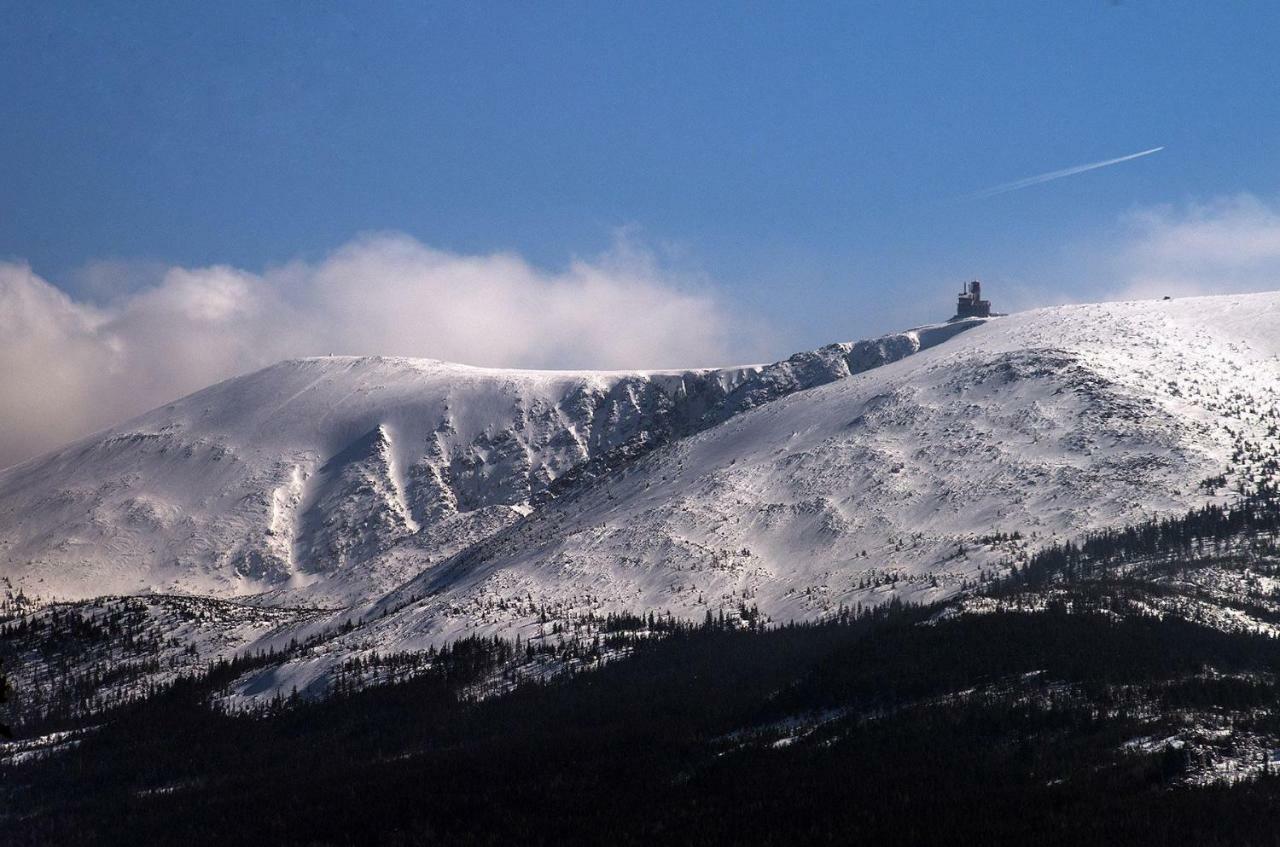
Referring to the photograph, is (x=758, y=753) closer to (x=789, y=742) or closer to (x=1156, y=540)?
(x=789, y=742)

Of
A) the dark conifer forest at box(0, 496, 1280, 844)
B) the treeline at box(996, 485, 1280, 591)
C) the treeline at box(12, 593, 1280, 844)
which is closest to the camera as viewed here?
the treeline at box(12, 593, 1280, 844)

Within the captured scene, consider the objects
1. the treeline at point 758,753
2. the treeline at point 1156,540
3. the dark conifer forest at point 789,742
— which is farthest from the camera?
the treeline at point 1156,540

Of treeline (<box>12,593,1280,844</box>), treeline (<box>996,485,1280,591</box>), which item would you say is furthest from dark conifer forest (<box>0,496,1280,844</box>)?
treeline (<box>996,485,1280,591</box>)

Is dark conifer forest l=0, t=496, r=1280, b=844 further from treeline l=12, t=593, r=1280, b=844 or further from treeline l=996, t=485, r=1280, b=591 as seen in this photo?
treeline l=996, t=485, r=1280, b=591

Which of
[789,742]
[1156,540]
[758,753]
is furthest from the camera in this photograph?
[1156,540]

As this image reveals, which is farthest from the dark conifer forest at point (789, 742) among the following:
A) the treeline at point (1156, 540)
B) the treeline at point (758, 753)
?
the treeline at point (1156, 540)

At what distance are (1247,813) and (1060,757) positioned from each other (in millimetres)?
18025

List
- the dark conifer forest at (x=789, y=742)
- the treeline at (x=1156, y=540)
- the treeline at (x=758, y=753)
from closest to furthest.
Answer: the treeline at (x=758, y=753), the dark conifer forest at (x=789, y=742), the treeline at (x=1156, y=540)

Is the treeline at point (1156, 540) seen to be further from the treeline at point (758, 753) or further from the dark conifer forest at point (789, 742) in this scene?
the treeline at point (758, 753)

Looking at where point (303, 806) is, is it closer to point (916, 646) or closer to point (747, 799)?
point (747, 799)

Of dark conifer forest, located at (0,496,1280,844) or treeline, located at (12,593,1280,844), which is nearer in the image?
treeline, located at (12,593,1280,844)

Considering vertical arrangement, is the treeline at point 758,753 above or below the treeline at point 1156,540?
below

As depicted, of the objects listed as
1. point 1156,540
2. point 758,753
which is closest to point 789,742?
point 758,753

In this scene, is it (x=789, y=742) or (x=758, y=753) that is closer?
(x=758, y=753)
